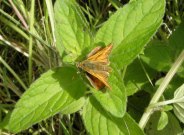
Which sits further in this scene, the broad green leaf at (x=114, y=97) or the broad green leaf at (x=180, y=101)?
the broad green leaf at (x=180, y=101)

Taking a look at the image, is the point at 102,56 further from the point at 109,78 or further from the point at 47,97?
the point at 47,97

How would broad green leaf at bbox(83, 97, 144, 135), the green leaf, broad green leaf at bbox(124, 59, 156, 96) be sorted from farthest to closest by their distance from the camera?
broad green leaf at bbox(124, 59, 156, 96)
the green leaf
broad green leaf at bbox(83, 97, 144, 135)

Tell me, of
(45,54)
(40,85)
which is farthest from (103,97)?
(45,54)

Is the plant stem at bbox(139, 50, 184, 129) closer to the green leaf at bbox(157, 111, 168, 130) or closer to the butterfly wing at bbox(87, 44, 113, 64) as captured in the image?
the green leaf at bbox(157, 111, 168, 130)

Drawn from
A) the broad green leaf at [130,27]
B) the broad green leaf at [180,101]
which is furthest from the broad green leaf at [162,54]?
the broad green leaf at [130,27]

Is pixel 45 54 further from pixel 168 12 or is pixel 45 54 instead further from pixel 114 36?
pixel 168 12

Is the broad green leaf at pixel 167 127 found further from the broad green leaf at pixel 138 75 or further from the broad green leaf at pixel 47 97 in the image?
the broad green leaf at pixel 47 97

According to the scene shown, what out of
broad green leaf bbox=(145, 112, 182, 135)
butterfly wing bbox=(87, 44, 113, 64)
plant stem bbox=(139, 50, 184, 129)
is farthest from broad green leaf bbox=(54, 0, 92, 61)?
broad green leaf bbox=(145, 112, 182, 135)
